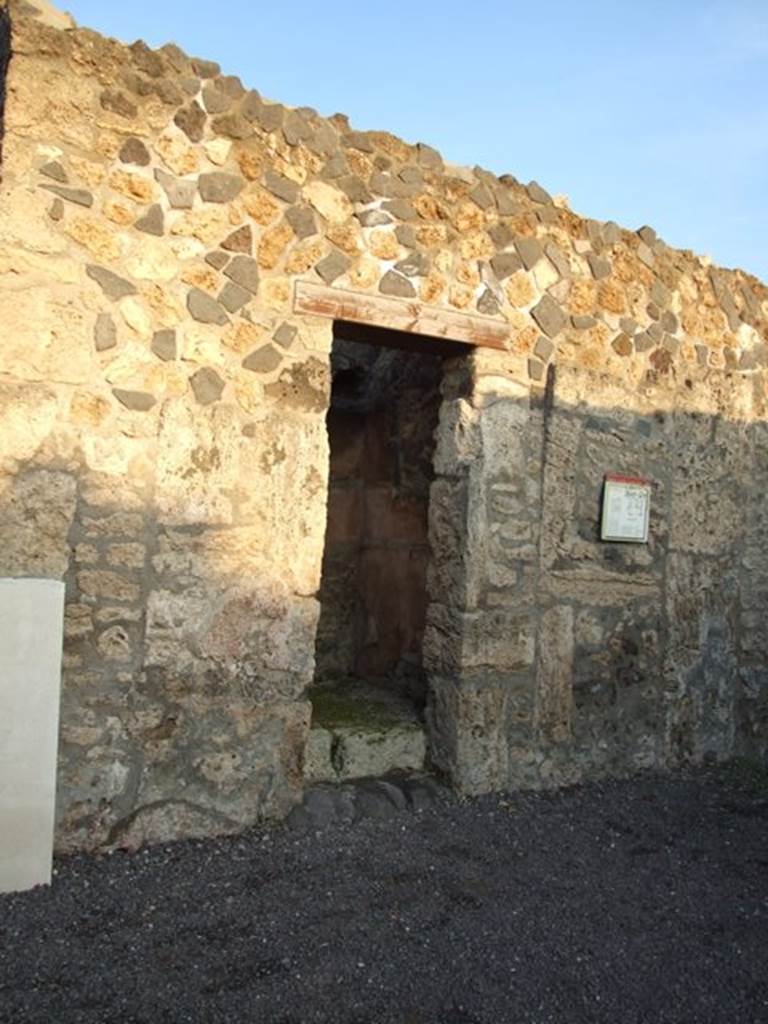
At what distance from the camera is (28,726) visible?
262 cm

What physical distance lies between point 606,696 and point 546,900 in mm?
1507

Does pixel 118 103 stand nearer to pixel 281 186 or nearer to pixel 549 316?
pixel 281 186

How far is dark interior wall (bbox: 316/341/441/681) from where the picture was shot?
4.66m

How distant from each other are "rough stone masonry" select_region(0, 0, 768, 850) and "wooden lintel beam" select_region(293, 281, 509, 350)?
4cm

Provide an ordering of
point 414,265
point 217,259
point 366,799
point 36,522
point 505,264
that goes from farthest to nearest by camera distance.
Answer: point 505,264 < point 414,265 < point 366,799 < point 217,259 < point 36,522

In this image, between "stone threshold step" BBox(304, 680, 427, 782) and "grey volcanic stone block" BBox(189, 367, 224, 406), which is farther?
"stone threshold step" BBox(304, 680, 427, 782)

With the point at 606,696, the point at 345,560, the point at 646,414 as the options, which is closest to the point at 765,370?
the point at 646,414

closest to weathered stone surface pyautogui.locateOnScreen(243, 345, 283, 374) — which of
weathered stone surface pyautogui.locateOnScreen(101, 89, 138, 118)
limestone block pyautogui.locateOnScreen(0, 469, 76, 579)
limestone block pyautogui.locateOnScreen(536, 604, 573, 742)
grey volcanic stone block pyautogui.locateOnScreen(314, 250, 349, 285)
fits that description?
grey volcanic stone block pyautogui.locateOnScreen(314, 250, 349, 285)

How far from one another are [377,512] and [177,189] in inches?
94.1

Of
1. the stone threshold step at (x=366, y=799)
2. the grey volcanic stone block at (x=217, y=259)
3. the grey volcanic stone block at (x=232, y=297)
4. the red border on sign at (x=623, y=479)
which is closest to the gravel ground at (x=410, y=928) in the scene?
the stone threshold step at (x=366, y=799)

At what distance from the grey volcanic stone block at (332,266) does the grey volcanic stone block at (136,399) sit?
884 millimetres

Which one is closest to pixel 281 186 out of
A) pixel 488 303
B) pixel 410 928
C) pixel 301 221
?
pixel 301 221

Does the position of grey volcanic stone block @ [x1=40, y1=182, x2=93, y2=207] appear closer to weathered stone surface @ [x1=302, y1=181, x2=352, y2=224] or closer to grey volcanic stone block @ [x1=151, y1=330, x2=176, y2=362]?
grey volcanic stone block @ [x1=151, y1=330, x2=176, y2=362]

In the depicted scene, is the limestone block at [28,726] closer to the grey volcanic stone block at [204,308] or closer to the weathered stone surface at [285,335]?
the grey volcanic stone block at [204,308]
